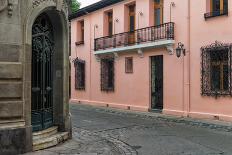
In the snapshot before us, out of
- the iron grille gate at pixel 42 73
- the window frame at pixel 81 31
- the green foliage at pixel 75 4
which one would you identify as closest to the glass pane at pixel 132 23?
→ the window frame at pixel 81 31

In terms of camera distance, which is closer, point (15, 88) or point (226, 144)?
point (15, 88)

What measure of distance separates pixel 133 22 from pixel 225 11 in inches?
280

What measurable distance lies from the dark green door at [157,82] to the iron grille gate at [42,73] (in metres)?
10.4

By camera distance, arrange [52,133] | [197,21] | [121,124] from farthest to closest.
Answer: [197,21]
[121,124]
[52,133]

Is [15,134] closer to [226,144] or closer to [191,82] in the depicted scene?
[226,144]

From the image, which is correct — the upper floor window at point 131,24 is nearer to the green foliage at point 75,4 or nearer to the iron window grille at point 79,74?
the iron window grille at point 79,74

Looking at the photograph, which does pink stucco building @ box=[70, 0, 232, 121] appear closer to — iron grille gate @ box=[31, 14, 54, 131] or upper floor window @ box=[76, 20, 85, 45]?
upper floor window @ box=[76, 20, 85, 45]

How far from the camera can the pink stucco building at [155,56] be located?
16.2 meters

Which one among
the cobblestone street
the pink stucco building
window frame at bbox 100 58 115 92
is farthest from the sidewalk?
window frame at bbox 100 58 115 92

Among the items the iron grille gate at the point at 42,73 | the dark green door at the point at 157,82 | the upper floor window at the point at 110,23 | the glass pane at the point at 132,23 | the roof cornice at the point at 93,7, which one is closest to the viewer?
the iron grille gate at the point at 42,73

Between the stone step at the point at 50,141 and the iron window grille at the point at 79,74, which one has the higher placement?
the iron window grille at the point at 79,74

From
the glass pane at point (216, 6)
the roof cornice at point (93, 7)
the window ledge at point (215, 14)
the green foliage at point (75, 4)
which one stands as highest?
the green foliage at point (75, 4)

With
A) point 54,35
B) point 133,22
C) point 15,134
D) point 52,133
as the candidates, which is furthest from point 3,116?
point 133,22

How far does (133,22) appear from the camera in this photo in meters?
22.1
